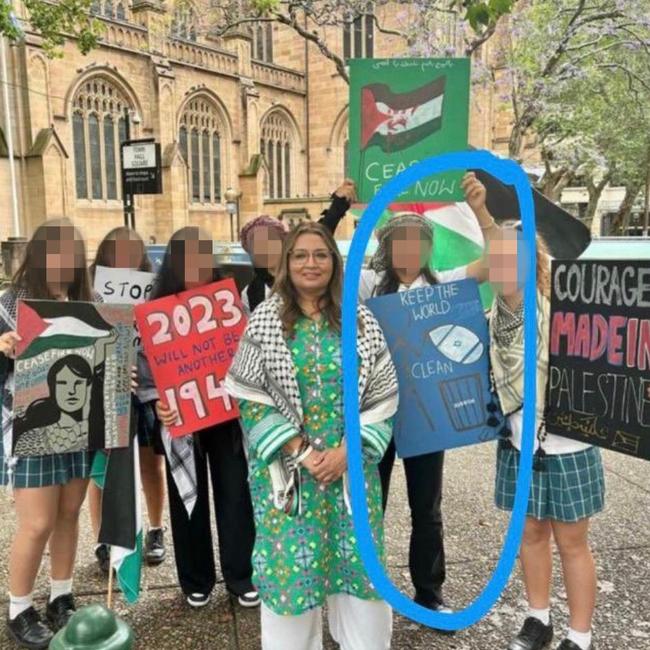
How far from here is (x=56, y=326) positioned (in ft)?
8.73

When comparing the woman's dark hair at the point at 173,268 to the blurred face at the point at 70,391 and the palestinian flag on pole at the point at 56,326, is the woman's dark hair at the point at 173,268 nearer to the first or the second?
the palestinian flag on pole at the point at 56,326

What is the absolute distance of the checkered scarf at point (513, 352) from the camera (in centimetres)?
248

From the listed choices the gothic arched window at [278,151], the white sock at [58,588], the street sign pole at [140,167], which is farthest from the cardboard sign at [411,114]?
the gothic arched window at [278,151]

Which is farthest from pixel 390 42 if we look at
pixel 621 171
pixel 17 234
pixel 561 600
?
pixel 561 600

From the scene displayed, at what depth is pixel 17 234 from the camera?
22781 millimetres

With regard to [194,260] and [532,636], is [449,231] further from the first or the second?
[532,636]

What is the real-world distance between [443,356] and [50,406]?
161 cm

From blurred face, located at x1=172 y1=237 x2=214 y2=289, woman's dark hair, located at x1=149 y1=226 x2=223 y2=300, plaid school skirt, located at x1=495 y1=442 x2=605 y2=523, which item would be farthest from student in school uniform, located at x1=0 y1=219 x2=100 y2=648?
plaid school skirt, located at x1=495 y1=442 x2=605 y2=523

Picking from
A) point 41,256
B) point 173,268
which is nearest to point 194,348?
point 173,268

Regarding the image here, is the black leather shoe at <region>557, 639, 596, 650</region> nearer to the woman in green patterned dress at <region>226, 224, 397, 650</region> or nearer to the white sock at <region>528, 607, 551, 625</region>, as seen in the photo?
the white sock at <region>528, 607, 551, 625</region>

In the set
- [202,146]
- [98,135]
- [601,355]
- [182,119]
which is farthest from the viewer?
[202,146]

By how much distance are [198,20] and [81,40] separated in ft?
68.8

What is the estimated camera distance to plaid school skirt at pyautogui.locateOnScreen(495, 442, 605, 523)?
2539 mm

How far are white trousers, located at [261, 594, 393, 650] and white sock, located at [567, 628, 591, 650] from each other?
0.83 meters
